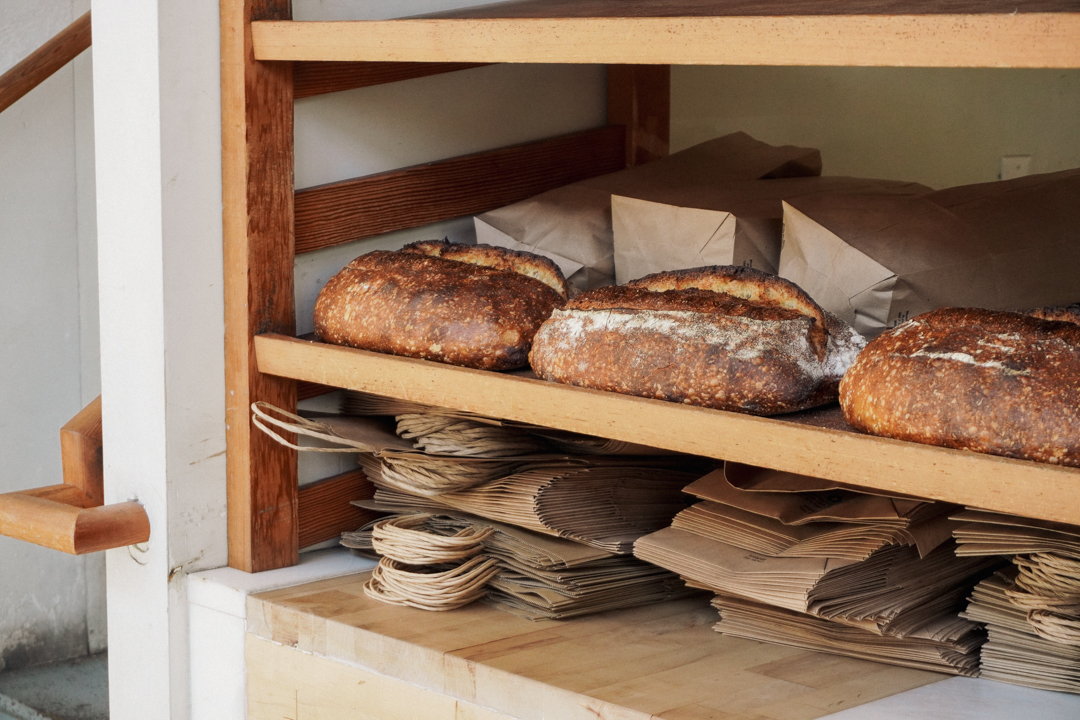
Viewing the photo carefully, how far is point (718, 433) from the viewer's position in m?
1.18

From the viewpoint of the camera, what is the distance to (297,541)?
1764 millimetres

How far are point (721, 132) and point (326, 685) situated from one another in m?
1.71

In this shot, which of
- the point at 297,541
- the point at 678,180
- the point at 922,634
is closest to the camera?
the point at 922,634

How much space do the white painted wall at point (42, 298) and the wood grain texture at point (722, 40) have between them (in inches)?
58.4

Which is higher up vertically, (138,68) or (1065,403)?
(138,68)

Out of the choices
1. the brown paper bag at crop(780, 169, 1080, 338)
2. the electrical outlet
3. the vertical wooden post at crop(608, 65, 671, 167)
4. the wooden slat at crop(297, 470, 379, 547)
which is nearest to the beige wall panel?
the electrical outlet

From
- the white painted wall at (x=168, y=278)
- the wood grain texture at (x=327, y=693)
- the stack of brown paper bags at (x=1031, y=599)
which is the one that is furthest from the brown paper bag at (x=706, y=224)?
the wood grain texture at (x=327, y=693)

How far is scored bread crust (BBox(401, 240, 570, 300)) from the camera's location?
1605 millimetres

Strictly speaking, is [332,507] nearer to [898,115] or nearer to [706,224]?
[706,224]

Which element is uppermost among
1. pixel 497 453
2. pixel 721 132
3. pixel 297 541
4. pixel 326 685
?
pixel 721 132

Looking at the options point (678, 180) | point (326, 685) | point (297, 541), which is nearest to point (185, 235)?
point (297, 541)

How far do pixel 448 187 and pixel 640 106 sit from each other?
1.75ft

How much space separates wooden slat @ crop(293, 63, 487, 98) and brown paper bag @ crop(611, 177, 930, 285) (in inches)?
15.5

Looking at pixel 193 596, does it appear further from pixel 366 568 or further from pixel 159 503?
pixel 366 568
